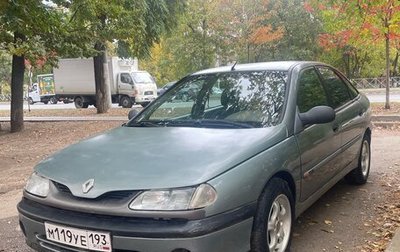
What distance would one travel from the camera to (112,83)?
26.6 metres

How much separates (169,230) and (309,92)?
225 centimetres

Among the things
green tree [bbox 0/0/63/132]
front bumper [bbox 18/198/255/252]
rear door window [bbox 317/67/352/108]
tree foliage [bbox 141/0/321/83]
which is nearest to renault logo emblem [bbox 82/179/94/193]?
front bumper [bbox 18/198/255/252]

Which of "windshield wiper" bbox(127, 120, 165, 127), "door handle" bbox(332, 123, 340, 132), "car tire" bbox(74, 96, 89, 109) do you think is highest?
"windshield wiper" bbox(127, 120, 165, 127)

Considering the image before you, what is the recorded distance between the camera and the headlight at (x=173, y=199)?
2568 mm

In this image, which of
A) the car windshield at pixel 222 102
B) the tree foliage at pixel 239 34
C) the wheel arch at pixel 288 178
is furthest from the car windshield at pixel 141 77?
the wheel arch at pixel 288 178

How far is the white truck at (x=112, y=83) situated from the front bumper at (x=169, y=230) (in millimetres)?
22166

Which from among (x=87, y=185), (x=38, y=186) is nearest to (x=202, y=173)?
(x=87, y=185)

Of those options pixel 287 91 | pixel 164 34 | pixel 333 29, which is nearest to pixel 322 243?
pixel 287 91

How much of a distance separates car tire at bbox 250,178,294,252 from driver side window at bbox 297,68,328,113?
0.90 m

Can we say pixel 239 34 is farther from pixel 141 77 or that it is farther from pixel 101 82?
pixel 101 82

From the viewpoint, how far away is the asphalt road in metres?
3.77

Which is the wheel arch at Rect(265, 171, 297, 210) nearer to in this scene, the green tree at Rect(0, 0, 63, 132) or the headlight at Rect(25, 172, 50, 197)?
the headlight at Rect(25, 172, 50, 197)

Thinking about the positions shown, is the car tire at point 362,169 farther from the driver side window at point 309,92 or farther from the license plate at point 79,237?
the license plate at point 79,237

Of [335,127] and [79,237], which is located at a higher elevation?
[335,127]
